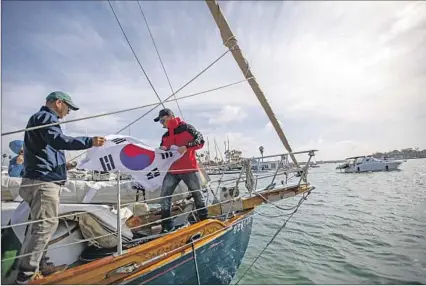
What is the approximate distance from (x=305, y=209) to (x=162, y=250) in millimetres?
10478

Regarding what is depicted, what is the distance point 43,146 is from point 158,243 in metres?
1.63

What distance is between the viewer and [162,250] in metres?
3.09

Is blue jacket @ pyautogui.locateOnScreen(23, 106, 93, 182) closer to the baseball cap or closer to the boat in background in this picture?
the baseball cap

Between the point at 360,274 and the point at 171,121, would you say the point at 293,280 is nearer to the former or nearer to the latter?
the point at 360,274

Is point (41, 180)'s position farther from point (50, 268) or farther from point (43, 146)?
point (50, 268)

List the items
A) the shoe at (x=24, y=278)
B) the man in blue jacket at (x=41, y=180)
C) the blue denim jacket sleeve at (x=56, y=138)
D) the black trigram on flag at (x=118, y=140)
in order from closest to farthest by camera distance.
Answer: the shoe at (x=24, y=278)
the man in blue jacket at (x=41, y=180)
the blue denim jacket sleeve at (x=56, y=138)
the black trigram on flag at (x=118, y=140)

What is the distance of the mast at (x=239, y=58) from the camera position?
3.94m

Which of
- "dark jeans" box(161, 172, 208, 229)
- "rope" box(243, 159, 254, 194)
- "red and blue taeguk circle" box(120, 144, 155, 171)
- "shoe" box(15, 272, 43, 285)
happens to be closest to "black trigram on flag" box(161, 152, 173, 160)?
"red and blue taeguk circle" box(120, 144, 155, 171)

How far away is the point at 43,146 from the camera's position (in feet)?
8.73

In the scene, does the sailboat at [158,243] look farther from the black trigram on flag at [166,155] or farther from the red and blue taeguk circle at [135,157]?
the black trigram on flag at [166,155]

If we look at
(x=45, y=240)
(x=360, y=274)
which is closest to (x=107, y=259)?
(x=45, y=240)

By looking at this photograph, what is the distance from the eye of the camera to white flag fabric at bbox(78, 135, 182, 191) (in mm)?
3865

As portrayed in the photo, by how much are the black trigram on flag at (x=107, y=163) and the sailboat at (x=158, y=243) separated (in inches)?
29.4

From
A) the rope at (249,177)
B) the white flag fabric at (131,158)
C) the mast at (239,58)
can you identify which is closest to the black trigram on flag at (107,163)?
the white flag fabric at (131,158)
